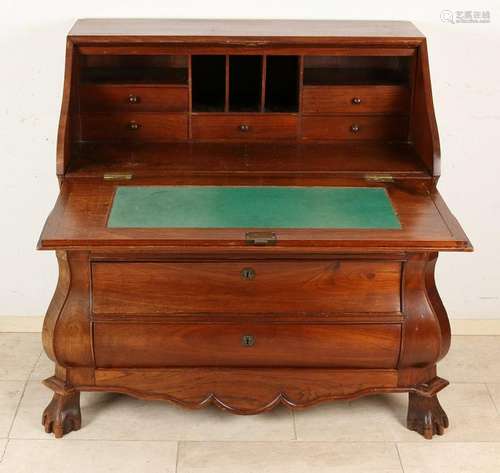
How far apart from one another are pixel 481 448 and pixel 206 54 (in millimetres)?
1501

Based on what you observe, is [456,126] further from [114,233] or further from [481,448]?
[114,233]

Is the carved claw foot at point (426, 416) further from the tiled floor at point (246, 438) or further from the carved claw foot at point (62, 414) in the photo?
the carved claw foot at point (62, 414)

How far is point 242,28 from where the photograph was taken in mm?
3400

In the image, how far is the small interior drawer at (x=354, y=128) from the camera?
346cm

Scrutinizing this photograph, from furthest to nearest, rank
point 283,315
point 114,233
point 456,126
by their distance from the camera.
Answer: point 456,126
point 283,315
point 114,233

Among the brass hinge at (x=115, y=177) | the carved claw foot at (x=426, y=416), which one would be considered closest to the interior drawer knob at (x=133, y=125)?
the brass hinge at (x=115, y=177)

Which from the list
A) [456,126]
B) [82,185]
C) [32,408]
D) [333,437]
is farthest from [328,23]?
[32,408]

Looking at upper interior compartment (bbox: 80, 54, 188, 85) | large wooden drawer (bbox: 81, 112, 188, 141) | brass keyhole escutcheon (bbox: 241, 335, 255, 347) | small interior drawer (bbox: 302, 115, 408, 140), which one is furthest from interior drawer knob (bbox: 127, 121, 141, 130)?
brass keyhole escutcheon (bbox: 241, 335, 255, 347)

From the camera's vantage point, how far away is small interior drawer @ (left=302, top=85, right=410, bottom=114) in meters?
3.41

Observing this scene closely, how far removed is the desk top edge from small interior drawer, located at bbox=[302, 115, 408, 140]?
28cm

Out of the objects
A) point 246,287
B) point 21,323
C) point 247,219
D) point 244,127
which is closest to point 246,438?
point 246,287

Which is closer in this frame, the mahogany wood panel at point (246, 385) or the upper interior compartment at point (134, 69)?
the mahogany wood panel at point (246, 385)

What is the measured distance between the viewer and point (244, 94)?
11.5ft

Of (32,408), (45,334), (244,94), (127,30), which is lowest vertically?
(32,408)
